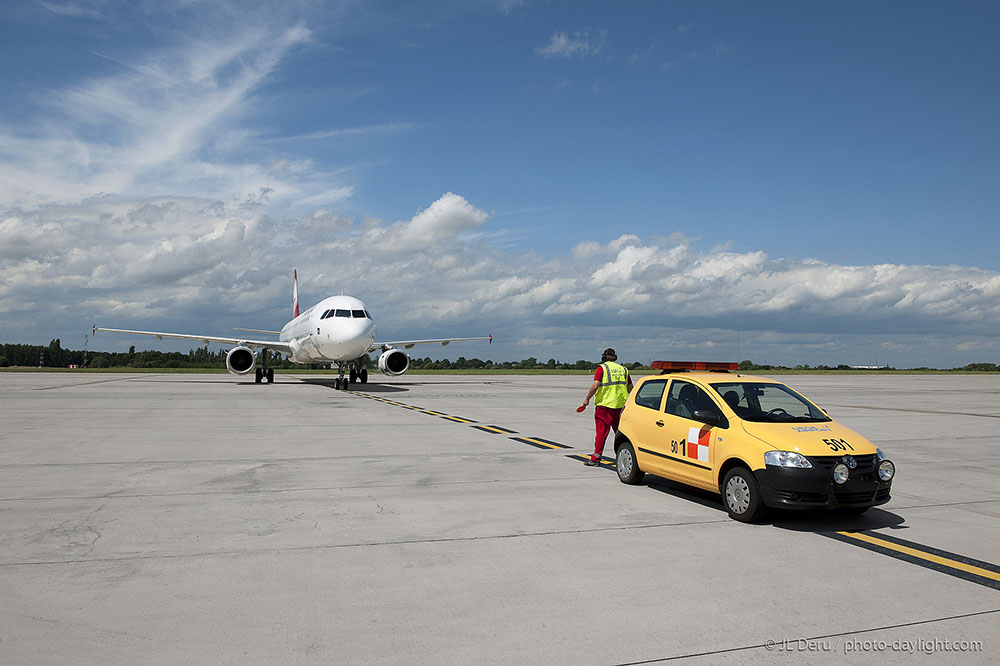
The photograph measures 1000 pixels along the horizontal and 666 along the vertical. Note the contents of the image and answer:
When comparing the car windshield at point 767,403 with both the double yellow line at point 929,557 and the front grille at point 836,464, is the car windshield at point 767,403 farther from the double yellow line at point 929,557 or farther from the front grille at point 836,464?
the double yellow line at point 929,557

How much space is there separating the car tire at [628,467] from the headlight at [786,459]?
2459 mm

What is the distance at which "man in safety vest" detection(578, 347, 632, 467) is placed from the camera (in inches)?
439

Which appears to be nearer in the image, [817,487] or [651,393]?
[817,487]

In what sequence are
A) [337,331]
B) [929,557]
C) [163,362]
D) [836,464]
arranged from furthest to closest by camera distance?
[163,362]
[337,331]
[836,464]
[929,557]

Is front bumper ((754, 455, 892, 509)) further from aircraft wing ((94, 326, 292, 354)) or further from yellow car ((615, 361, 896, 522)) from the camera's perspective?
aircraft wing ((94, 326, 292, 354))

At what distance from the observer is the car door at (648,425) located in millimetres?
9172

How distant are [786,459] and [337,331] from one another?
1016 inches

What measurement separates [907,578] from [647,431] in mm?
4074

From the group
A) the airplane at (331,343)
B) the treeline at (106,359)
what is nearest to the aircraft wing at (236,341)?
the airplane at (331,343)

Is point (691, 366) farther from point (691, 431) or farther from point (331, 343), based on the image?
point (331, 343)

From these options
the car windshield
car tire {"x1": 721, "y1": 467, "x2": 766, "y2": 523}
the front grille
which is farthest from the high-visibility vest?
the front grille

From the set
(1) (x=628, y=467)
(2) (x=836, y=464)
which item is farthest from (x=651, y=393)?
(2) (x=836, y=464)

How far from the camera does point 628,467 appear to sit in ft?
32.1

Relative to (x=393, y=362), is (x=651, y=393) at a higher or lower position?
lower
